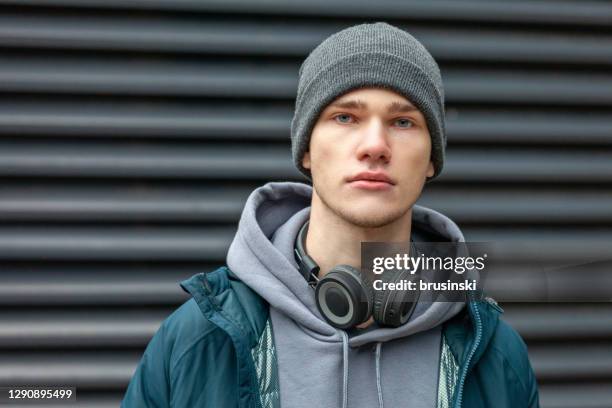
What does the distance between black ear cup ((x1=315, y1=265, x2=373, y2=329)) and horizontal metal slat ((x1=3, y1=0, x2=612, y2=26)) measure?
1648 millimetres

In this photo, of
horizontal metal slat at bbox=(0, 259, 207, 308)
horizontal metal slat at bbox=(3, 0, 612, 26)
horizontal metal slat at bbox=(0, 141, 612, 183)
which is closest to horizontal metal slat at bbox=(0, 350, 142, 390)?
horizontal metal slat at bbox=(0, 259, 207, 308)

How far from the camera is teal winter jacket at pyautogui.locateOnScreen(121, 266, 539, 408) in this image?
5.93ft

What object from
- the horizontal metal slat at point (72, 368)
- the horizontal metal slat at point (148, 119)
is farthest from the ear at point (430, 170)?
the horizontal metal slat at point (72, 368)

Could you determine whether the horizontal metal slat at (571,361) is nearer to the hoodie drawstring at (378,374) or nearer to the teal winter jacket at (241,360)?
the teal winter jacket at (241,360)

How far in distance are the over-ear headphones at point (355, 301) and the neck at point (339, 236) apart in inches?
5.8

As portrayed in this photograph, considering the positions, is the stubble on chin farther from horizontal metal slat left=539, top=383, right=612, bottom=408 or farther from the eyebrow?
horizontal metal slat left=539, top=383, right=612, bottom=408

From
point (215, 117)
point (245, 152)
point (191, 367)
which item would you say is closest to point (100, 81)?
point (215, 117)

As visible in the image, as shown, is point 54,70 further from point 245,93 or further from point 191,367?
point 191,367

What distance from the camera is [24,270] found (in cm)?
291

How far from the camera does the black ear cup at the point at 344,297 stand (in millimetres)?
1787

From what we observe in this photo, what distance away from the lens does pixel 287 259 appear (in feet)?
6.61

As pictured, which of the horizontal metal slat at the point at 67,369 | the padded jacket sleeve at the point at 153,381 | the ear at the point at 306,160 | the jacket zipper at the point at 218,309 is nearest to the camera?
the jacket zipper at the point at 218,309

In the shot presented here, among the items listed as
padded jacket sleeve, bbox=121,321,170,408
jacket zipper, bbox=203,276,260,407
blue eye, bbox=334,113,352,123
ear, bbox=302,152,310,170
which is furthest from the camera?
ear, bbox=302,152,310,170

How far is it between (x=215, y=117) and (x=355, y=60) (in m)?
1.14
